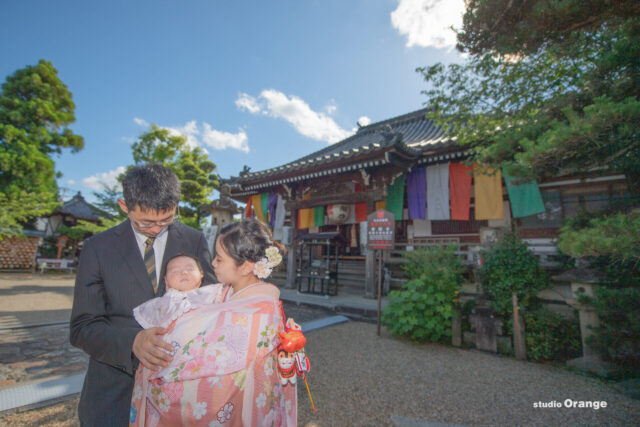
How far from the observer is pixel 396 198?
8828mm

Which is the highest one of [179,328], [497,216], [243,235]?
[497,216]

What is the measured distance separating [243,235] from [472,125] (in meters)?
5.01

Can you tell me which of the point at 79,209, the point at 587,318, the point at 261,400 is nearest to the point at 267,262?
the point at 261,400

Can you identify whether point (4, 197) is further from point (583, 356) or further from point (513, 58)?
point (583, 356)

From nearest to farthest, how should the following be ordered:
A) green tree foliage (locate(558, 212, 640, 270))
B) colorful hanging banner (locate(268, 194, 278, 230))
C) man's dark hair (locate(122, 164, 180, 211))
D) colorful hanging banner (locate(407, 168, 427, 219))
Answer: man's dark hair (locate(122, 164, 180, 211))
green tree foliage (locate(558, 212, 640, 270))
colorful hanging banner (locate(407, 168, 427, 219))
colorful hanging banner (locate(268, 194, 278, 230))

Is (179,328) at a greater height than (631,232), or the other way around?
(631,232)

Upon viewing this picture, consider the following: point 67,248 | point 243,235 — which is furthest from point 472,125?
point 67,248

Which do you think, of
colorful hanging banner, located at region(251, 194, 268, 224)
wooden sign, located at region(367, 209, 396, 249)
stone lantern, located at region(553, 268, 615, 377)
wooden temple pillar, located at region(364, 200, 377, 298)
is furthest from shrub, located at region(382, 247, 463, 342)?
colorful hanging banner, located at region(251, 194, 268, 224)

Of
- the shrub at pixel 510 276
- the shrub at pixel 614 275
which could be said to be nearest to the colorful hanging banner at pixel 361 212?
the shrub at pixel 510 276

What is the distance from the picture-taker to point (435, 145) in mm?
7551

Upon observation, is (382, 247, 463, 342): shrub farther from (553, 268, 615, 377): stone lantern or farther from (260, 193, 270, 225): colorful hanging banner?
(260, 193, 270, 225): colorful hanging banner

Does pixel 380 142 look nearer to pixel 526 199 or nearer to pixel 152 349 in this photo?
pixel 526 199

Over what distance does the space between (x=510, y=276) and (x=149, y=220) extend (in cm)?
539

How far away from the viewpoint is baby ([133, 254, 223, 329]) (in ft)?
4.31
